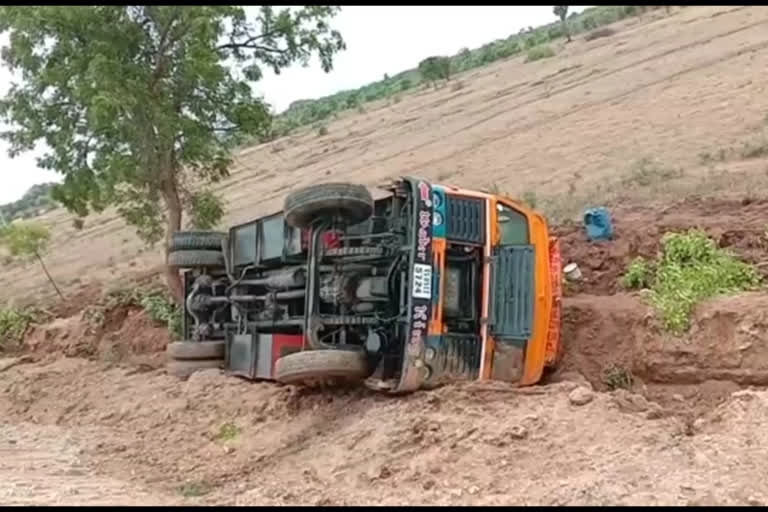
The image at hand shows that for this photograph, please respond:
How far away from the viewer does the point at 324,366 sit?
780 cm

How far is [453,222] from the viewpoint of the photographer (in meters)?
8.17

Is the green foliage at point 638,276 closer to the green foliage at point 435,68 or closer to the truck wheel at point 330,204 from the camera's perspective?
the truck wheel at point 330,204

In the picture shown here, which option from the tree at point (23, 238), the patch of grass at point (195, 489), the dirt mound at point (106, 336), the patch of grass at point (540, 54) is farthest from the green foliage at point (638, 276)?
the patch of grass at point (540, 54)

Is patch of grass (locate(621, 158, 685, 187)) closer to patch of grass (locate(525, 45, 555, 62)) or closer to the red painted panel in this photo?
the red painted panel

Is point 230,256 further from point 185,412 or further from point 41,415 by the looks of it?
point 41,415

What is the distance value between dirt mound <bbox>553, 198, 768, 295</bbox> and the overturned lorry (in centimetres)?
245

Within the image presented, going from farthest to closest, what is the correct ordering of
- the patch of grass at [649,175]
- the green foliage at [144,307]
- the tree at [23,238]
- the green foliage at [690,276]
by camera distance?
the tree at [23,238] < the patch of grass at [649,175] < the green foliage at [144,307] < the green foliage at [690,276]

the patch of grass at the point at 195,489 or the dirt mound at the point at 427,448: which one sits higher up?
the dirt mound at the point at 427,448

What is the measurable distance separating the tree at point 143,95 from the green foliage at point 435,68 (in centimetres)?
3640

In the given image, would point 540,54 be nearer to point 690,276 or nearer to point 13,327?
point 13,327

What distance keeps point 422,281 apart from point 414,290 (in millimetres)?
111

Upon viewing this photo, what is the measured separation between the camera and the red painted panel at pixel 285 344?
8906mm

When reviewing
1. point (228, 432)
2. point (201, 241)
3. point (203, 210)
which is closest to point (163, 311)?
point (203, 210)

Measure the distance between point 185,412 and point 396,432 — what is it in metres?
3.10
